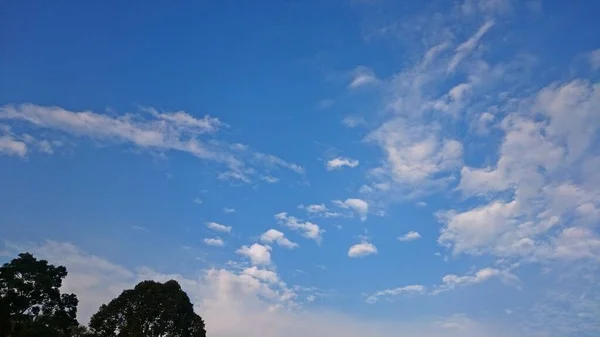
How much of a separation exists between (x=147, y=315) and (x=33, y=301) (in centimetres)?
1096

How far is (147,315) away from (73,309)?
23.9 feet

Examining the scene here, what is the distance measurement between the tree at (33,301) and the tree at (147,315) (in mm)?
3318

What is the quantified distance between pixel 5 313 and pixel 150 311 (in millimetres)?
13345

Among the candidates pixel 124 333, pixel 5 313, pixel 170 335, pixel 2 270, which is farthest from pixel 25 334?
pixel 170 335

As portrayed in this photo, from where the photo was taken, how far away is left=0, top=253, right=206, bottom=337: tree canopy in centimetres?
4681

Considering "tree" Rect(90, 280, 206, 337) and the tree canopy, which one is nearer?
the tree canopy

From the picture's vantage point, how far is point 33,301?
4825 centimetres

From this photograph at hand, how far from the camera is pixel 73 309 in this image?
51.4 m

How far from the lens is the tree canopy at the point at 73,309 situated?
46812 mm

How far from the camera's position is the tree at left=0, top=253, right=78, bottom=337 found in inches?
1820

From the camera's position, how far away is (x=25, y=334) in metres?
44.8

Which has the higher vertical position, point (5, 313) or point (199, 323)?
point (199, 323)

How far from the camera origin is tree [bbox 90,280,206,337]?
2092 inches

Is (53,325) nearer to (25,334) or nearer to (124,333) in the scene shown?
(25,334)
